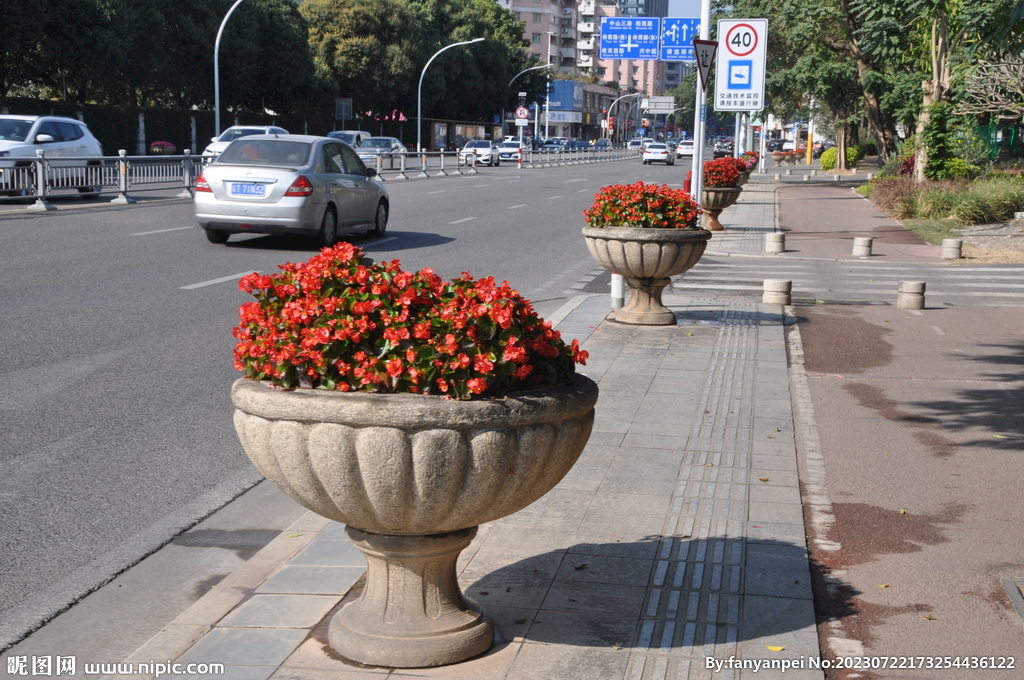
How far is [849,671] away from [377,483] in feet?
5.28

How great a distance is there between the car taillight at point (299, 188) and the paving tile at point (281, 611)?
12373 mm

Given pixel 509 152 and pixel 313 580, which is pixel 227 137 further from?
pixel 509 152

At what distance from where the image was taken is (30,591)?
4.30 m

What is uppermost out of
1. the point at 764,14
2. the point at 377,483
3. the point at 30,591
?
the point at 764,14

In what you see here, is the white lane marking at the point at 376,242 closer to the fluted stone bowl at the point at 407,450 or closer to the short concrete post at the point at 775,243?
the short concrete post at the point at 775,243

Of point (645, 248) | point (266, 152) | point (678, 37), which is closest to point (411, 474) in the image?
point (645, 248)

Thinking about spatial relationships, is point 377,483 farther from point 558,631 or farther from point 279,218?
point 279,218

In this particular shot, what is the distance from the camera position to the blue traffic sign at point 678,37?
3791 cm

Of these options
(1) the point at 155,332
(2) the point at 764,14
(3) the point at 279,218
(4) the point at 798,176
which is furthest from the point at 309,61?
(1) the point at 155,332

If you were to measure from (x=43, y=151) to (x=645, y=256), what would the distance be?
16854 mm

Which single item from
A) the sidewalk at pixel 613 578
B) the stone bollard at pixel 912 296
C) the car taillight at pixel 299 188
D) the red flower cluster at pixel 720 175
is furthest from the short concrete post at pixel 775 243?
the sidewalk at pixel 613 578

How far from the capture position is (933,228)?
2364cm

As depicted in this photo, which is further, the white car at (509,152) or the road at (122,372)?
the white car at (509,152)

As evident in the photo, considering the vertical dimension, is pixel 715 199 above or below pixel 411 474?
above
